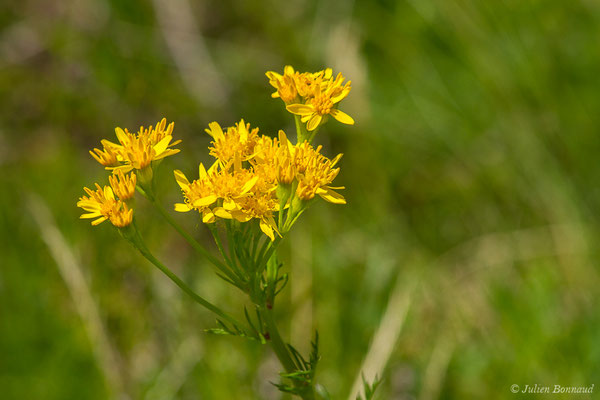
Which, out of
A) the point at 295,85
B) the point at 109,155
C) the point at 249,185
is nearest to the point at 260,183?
the point at 249,185

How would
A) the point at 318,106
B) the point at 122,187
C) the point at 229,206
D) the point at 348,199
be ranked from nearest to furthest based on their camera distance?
the point at 229,206 → the point at 122,187 → the point at 318,106 → the point at 348,199

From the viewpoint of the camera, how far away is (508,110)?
4211 mm

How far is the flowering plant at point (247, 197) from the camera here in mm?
1652

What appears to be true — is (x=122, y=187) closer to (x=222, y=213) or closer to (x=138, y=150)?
(x=138, y=150)

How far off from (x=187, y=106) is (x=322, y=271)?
2.07 metres

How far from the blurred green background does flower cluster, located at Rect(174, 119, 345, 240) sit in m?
1.47

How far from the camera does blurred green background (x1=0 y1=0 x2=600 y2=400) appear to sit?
3113mm

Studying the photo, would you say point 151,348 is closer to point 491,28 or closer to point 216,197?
point 216,197

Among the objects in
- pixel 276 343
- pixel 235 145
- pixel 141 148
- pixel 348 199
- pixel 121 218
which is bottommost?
pixel 276 343

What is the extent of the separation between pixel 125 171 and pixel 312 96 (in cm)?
63

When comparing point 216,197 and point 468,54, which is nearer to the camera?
point 216,197

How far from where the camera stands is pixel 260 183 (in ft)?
5.63

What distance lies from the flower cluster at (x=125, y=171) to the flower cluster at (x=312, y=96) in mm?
389

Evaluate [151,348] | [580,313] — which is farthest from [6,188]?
[580,313]
